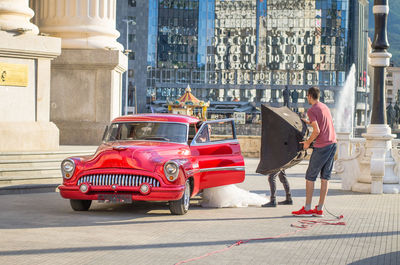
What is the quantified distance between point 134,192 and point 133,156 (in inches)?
21.3

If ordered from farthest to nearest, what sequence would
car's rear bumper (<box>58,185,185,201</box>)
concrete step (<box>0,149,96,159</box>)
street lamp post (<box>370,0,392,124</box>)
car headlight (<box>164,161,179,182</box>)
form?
street lamp post (<box>370,0,392,124</box>), concrete step (<box>0,149,96,159</box>), car headlight (<box>164,161,179,182</box>), car's rear bumper (<box>58,185,185,201</box>)

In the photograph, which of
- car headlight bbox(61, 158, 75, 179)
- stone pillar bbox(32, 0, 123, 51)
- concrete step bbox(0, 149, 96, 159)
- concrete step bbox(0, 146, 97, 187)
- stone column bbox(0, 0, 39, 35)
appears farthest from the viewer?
stone pillar bbox(32, 0, 123, 51)

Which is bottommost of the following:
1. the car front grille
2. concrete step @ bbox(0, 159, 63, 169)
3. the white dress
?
the white dress

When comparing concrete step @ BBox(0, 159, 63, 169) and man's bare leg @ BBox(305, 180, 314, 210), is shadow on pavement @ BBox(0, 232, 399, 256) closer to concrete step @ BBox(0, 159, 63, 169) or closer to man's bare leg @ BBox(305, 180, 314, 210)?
man's bare leg @ BBox(305, 180, 314, 210)

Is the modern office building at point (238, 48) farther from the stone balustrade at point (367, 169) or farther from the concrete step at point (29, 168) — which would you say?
the concrete step at point (29, 168)

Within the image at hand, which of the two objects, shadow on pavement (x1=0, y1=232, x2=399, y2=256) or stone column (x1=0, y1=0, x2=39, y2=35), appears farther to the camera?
stone column (x1=0, y1=0, x2=39, y2=35)

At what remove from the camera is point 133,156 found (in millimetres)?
11250

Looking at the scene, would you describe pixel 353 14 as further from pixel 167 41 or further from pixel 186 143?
pixel 186 143

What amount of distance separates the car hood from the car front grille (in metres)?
0.14

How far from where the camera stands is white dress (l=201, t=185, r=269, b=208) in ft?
42.9

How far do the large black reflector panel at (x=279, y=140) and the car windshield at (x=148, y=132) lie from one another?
4.54 ft

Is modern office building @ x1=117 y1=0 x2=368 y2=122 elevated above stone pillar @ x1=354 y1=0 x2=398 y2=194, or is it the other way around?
modern office building @ x1=117 y1=0 x2=368 y2=122

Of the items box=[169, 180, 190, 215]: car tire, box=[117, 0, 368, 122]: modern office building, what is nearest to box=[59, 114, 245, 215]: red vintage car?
box=[169, 180, 190, 215]: car tire

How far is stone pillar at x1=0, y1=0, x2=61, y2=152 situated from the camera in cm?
1608
